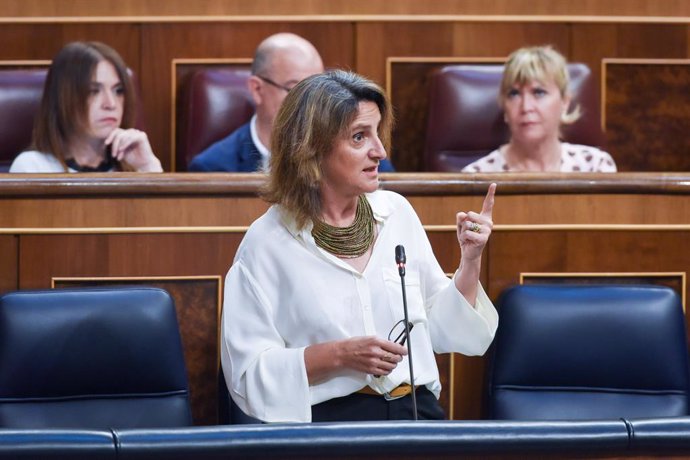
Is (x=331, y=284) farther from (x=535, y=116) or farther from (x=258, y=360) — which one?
(x=535, y=116)

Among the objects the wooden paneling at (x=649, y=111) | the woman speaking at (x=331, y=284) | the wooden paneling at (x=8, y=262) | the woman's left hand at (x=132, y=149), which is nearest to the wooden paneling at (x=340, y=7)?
the wooden paneling at (x=649, y=111)

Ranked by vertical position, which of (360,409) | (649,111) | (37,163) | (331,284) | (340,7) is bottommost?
(360,409)

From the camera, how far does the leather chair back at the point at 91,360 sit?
1117 millimetres

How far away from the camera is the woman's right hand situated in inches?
38.6

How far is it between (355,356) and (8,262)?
1.46 ft

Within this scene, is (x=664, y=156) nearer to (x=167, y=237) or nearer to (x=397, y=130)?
(x=397, y=130)

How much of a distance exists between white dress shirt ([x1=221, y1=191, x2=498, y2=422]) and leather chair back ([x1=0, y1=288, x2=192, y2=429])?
0.10 meters

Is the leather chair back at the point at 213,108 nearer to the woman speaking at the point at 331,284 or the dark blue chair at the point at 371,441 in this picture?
the woman speaking at the point at 331,284

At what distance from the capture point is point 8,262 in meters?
1.24

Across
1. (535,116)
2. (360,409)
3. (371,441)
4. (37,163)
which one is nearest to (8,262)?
(37,163)

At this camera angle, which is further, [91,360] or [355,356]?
[91,360]

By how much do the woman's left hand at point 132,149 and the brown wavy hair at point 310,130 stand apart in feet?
1.68

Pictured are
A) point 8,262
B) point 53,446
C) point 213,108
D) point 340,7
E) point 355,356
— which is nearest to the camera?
point 53,446

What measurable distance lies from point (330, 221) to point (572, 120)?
763mm
